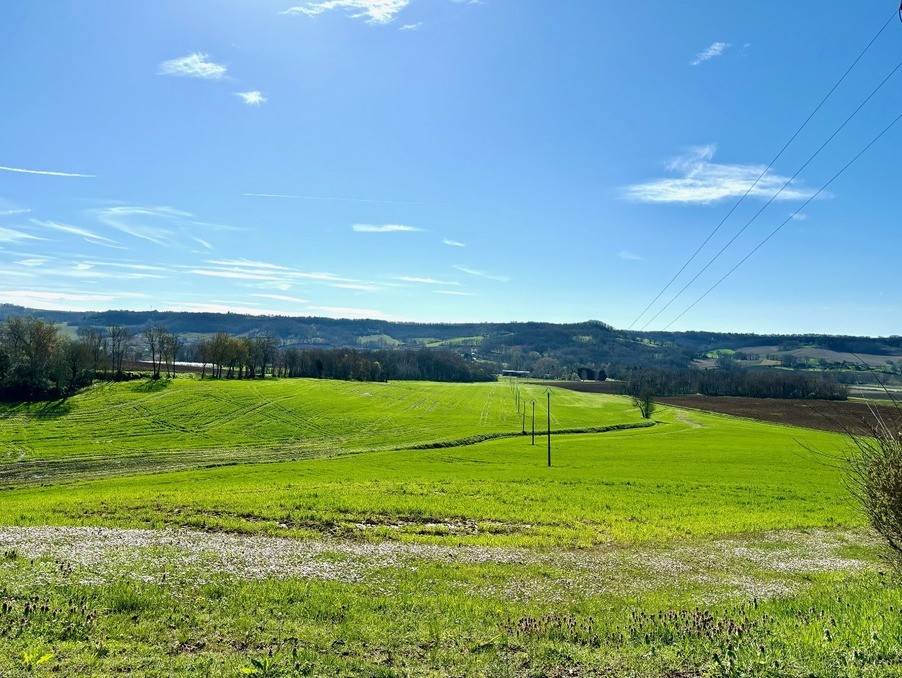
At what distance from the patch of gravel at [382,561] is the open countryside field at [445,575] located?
15 centimetres

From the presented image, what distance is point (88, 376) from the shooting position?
12625 cm

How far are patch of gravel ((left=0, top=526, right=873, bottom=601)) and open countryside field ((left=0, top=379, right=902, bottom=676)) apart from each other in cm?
15

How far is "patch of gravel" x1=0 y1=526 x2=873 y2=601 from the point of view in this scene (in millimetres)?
19359

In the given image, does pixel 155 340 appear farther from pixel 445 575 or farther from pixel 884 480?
pixel 884 480

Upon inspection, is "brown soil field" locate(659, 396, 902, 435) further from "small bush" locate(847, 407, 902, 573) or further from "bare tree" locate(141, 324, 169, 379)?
"bare tree" locate(141, 324, 169, 379)

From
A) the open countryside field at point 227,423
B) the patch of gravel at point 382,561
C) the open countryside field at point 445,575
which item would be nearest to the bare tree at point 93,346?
the open countryside field at point 227,423

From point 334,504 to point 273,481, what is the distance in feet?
60.2

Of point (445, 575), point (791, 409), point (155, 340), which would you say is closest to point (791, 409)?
point (791, 409)

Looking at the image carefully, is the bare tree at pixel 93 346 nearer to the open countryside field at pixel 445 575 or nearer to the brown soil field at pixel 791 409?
the open countryside field at pixel 445 575

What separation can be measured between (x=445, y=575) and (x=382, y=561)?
10.4 feet

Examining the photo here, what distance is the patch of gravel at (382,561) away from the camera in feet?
63.5

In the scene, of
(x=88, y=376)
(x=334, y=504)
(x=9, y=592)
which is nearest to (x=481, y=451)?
(x=334, y=504)

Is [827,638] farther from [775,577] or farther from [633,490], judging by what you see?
[633,490]

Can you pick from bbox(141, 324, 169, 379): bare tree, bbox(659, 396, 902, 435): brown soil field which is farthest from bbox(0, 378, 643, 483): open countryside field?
bbox(659, 396, 902, 435): brown soil field
